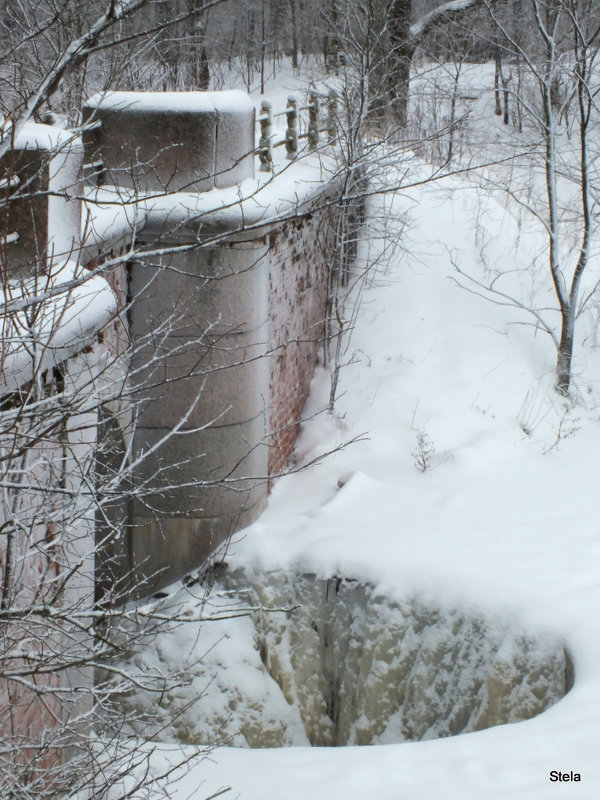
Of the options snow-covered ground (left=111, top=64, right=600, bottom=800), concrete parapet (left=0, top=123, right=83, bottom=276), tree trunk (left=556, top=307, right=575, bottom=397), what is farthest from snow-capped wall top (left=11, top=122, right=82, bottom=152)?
tree trunk (left=556, top=307, right=575, bottom=397)

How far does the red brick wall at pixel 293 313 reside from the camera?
28.9ft

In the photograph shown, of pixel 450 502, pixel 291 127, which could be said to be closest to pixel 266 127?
pixel 291 127

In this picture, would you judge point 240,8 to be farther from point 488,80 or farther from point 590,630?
point 590,630

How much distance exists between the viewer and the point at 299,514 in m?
8.38

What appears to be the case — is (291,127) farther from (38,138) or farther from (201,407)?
(38,138)

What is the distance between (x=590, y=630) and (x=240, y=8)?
88.9 feet

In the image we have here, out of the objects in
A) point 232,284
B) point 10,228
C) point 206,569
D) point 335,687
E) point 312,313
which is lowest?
point 335,687

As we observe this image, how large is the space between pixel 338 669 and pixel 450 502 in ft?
5.77

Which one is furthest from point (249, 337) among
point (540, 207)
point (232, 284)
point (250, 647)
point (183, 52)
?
point (183, 52)

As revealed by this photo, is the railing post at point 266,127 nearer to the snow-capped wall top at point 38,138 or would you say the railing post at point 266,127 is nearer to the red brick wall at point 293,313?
the red brick wall at point 293,313

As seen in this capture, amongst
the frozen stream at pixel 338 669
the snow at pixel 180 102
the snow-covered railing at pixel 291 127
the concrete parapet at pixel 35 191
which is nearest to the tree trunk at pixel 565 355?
the snow-covered railing at pixel 291 127

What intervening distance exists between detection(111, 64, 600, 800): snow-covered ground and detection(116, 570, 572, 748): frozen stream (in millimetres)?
116

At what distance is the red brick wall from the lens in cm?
882

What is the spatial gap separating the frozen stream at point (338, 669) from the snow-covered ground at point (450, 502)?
0.38ft
